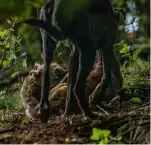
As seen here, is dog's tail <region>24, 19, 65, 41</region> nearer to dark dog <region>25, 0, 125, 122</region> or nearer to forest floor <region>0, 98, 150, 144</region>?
dark dog <region>25, 0, 125, 122</region>

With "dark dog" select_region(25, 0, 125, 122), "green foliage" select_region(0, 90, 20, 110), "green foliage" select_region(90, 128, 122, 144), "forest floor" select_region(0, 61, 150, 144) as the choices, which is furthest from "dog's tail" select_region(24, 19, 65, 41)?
"green foliage" select_region(0, 90, 20, 110)

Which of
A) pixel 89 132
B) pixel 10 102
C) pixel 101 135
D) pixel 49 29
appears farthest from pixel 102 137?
pixel 10 102

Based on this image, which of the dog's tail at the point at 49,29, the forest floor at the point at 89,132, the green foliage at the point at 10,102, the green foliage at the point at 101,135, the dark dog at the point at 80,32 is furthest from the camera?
the green foliage at the point at 10,102

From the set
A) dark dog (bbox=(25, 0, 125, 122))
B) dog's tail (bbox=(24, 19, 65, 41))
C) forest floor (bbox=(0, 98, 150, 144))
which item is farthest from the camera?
dark dog (bbox=(25, 0, 125, 122))

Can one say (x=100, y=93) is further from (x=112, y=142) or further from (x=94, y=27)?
(x=112, y=142)

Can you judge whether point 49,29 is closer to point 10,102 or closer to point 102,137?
point 102,137

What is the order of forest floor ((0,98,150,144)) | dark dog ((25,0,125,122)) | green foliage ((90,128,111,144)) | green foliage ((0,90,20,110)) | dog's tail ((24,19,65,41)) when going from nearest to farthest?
green foliage ((90,128,111,144)), forest floor ((0,98,150,144)), dog's tail ((24,19,65,41)), dark dog ((25,0,125,122)), green foliage ((0,90,20,110))

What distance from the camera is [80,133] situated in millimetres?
2215

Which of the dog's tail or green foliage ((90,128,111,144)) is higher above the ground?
the dog's tail

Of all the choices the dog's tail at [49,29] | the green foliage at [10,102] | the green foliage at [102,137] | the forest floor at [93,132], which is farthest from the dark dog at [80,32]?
the green foliage at [10,102]

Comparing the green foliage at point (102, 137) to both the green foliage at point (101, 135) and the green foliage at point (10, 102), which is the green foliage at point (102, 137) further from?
the green foliage at point (10, 102)

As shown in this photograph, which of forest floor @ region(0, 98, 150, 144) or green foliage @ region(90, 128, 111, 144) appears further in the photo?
forest floor @ region(0, 98, 150, 144)

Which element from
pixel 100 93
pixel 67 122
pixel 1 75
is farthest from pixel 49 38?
pixel 1 75

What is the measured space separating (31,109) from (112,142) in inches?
60.4
